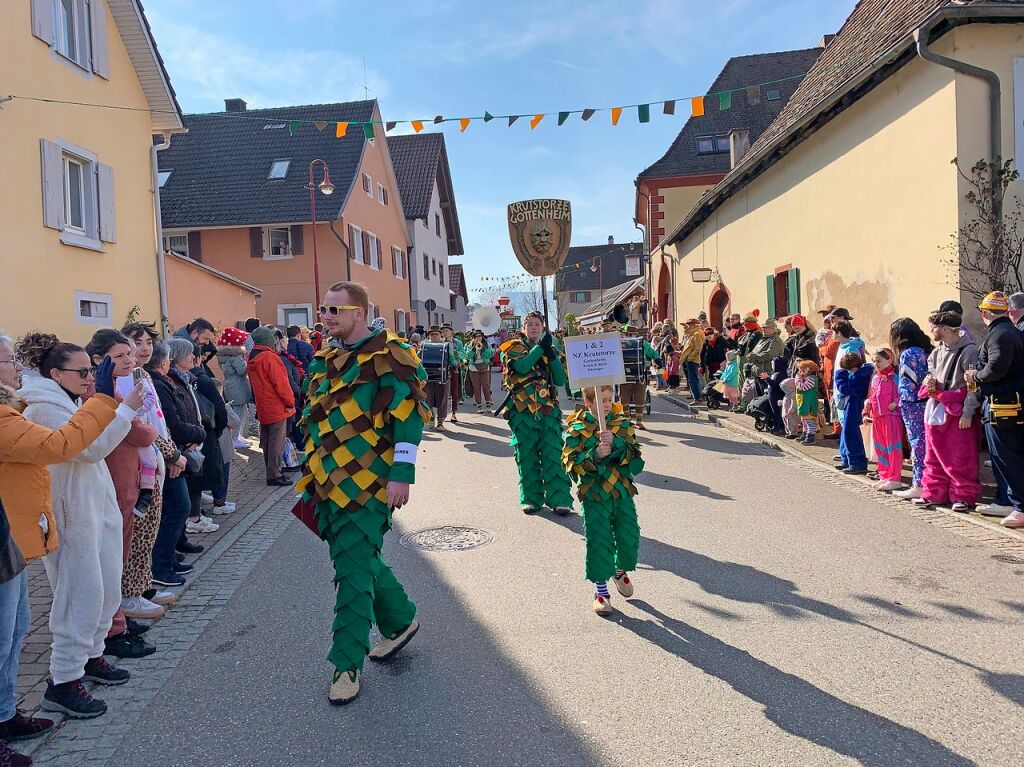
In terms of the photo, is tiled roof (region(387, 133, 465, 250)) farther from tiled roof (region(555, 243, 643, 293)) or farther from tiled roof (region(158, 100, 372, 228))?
tiled roof (region(555, 243, 643, 293))

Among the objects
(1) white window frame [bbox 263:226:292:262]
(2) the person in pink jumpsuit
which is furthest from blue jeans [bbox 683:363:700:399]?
(1) white window frame [bbox 263:226:292:262]

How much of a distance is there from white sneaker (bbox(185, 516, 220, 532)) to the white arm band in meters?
4.15

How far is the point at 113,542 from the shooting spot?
3959 millimetres

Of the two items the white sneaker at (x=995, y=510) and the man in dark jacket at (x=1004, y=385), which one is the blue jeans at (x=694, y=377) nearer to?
the white sneaker at (x=995, y=510)

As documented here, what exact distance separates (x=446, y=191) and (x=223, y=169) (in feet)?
49.2

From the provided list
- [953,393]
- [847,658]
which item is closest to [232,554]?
[847,658]

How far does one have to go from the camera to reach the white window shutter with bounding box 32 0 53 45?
1147cm

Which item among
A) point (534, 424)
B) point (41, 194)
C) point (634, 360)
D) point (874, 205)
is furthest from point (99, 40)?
point (874, 205)

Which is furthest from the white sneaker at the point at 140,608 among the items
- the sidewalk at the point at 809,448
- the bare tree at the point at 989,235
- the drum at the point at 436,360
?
the drum at the point at 436,360

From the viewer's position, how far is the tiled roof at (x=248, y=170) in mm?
26438

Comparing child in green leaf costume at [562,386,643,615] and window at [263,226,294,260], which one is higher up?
window at [263,226,294,260]

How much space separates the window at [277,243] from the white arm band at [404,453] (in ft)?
80.5

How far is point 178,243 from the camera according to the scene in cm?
2750

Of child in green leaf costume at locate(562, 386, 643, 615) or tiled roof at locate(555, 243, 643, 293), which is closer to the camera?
child in green leaf costume at locate(562, 386, 643, 615)
